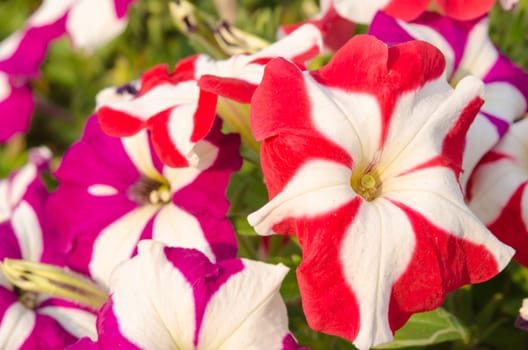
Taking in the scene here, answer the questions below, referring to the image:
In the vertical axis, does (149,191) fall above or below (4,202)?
above

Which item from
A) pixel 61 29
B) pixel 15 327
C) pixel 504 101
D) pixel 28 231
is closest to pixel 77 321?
pixel 15 327

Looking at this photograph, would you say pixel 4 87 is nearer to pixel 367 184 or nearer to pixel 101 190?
pixel 101 190

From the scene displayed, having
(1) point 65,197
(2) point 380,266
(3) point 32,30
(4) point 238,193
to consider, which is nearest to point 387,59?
(2) point 380,266

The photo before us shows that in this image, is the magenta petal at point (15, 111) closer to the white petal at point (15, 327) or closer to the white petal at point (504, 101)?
the white petal at point (15, 327)

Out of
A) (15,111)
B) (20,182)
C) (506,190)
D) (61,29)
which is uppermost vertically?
(506,190)

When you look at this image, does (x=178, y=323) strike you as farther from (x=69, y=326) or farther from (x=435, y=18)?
(x=435, y=18)

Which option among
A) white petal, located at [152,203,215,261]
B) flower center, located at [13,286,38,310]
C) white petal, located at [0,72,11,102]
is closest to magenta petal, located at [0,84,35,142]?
white petal, located at [0,72,11,102]

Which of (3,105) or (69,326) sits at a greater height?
(69,326)
